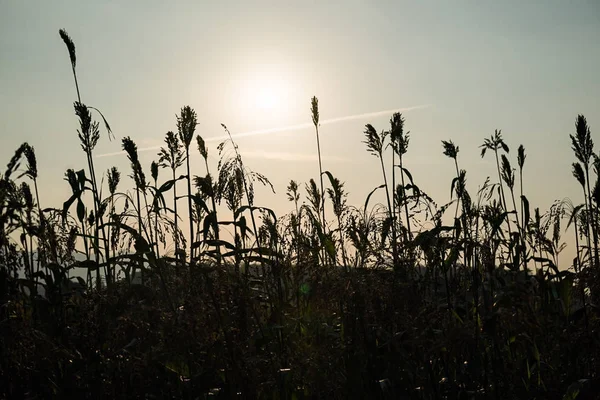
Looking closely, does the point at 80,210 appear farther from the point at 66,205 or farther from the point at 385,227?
the point at 385,227

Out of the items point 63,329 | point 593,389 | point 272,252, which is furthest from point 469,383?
point 63,329

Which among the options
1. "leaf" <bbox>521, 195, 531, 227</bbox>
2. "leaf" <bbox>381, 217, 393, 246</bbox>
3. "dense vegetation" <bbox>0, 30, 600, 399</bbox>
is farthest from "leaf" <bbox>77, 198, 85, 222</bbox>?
"leaf" <bbox>521, 195, 531, 227</bbox>

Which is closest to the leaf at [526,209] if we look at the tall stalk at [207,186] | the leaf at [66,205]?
the tall stalk at [207,186]

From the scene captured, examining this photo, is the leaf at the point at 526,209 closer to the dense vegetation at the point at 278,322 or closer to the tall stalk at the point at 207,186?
the dense vegetation at the point at 278,322

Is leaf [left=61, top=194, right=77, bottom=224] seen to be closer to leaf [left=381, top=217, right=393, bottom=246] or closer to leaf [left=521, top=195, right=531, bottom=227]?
leaf [left=381, top=217, right=393, bottom=246]

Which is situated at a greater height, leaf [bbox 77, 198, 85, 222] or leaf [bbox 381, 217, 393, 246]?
leaf [bbox 77, 198, 85, 222]

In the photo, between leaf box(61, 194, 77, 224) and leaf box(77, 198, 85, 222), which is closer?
leaf box(61, 194, 77, 224)

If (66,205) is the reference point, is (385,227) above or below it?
below

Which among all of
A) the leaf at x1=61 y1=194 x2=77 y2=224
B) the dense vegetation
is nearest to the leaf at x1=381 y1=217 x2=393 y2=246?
the dense vegetation

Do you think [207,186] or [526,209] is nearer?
[207,186]

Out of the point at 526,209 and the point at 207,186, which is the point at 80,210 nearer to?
the point at 207,186

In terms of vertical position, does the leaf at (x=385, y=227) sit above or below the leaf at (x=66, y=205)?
below

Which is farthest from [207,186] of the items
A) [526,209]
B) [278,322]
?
[526,209]

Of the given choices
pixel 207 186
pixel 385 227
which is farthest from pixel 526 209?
pixel 207 186
